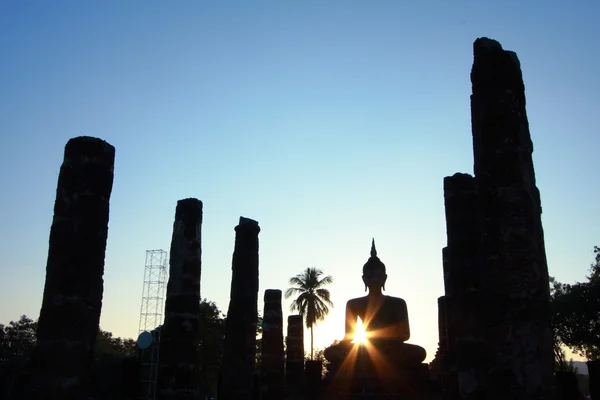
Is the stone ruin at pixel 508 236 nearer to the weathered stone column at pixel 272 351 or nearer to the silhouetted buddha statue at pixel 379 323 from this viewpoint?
the silhouetted buddha statue at pixel 379 323

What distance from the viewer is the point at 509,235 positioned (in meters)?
7.46

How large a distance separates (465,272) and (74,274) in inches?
292

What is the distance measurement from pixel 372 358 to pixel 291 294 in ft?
104

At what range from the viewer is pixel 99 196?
31.8ft

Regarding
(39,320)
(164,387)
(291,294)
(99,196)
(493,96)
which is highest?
(291,294)

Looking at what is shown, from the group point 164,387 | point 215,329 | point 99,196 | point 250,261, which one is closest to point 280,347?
point 250,261

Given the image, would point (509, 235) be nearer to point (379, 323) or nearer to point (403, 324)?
point (403, 324)

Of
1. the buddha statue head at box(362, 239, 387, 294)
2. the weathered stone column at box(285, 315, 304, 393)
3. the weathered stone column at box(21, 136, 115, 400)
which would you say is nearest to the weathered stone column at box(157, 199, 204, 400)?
the weathered stone column at box(21, 136, 115, 400)

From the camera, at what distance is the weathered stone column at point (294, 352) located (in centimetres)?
2034

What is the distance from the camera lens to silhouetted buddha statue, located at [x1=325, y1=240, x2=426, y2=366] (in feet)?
51.3

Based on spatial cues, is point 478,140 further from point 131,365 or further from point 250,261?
point 131,365

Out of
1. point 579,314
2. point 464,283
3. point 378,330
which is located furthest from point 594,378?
point 579,314

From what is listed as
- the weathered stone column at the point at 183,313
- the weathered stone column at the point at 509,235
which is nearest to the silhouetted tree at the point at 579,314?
the weathered stone column at the point at 183,313

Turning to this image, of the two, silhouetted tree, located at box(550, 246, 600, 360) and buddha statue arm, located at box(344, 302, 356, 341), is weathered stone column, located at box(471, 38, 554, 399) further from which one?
silhouetted tree, located at box(550, 246, 600, 360)
